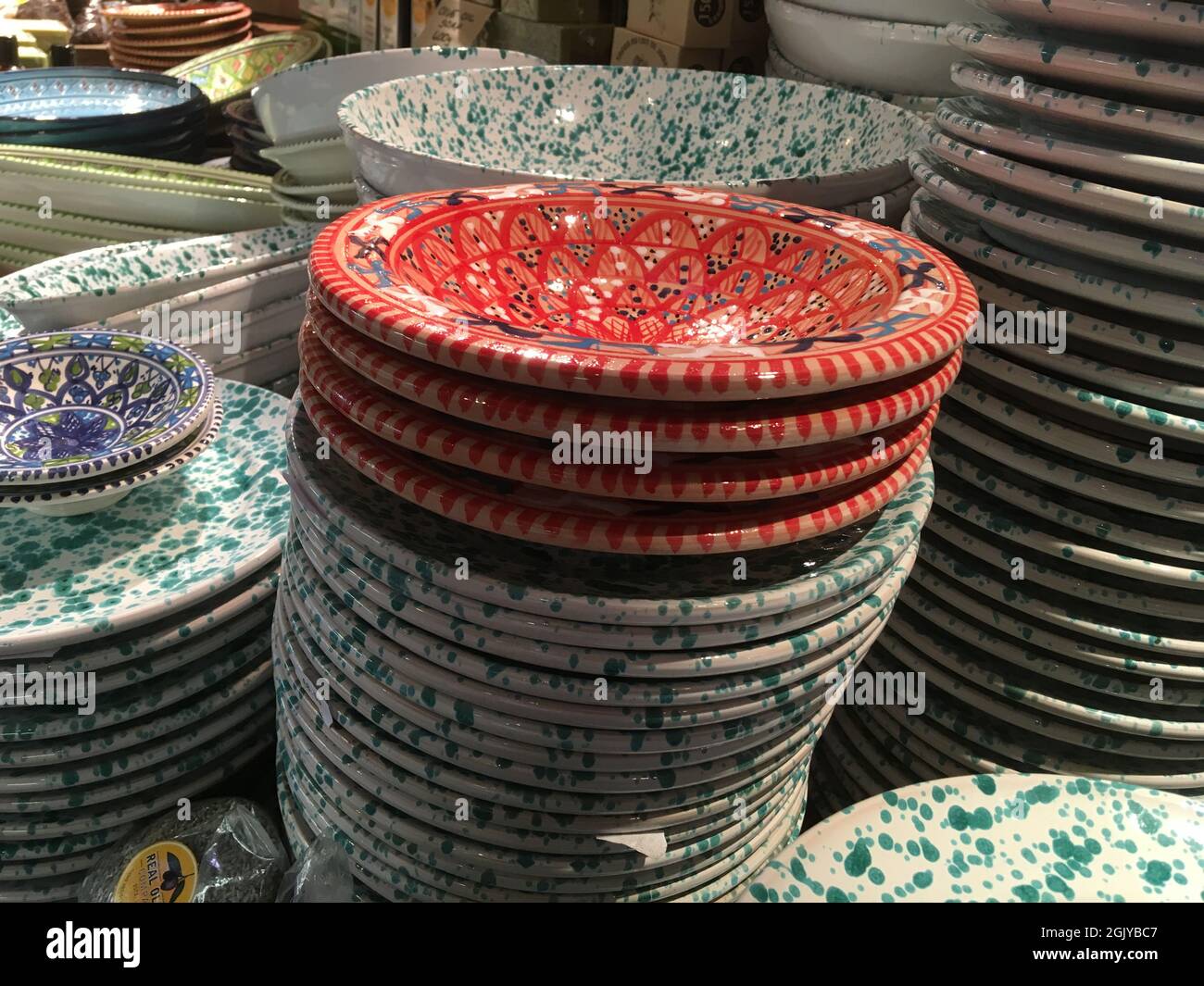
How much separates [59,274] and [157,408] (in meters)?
0.33

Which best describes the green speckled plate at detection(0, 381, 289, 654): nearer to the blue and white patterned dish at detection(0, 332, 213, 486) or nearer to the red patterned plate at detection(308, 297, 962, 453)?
the blue and white patterned dish at detection(0, 332, 213, 486)

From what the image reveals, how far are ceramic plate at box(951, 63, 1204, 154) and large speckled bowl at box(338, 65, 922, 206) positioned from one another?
376 millimetres

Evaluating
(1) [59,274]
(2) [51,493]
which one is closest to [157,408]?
(2) [51,493]

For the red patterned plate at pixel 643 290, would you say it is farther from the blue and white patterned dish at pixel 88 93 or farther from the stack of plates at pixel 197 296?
the blue and white patterned dish at pixel 88 93

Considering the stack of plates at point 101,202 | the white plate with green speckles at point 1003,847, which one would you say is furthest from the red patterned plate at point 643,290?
the stack of plates at point 101,202

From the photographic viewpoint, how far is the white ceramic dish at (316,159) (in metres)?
1.11

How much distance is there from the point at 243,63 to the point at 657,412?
2.08m

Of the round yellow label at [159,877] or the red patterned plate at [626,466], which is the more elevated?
the red patterned plate at [626,466]

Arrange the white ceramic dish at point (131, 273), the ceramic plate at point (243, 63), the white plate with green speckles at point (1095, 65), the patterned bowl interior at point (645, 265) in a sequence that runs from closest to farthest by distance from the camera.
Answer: the white plate with green speckles at point (1095, 65)
the patterned bowl interior at point (645, 265)
the white ceramic dish at point (131, 273)
the ceramic plate at point (243, 63)

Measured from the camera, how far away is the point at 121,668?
0.70m

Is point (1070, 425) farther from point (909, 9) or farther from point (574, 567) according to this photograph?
point (909, 9)

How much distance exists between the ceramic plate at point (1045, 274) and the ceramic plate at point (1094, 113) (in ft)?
0.27

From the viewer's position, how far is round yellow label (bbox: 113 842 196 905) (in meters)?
0.67
